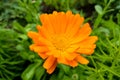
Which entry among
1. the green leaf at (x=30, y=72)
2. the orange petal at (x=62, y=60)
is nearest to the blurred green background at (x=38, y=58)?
the green leaf at (x=30, y=72)

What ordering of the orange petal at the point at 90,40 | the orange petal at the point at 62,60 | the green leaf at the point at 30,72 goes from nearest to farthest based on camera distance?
the orange petal at the point at 62,60, the orange petal at the point at 90,40, the green leaf at the point at 30,72

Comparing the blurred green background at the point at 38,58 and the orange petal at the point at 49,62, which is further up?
the orange petal at the point at 49,62

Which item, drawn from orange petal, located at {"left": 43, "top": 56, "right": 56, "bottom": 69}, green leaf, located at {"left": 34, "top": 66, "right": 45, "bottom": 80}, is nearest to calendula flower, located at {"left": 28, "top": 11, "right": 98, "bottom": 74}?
orange petal, located at {"left": 43, "top": 56, "right": 56, "bottom": 69}

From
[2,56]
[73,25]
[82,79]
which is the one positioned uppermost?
[73,25]

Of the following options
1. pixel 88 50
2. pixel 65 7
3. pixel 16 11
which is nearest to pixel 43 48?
pixel 88 50

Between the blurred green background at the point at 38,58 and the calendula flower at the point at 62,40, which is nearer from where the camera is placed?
the calendula flower at the point at 62,40

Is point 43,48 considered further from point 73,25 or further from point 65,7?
point 65,7

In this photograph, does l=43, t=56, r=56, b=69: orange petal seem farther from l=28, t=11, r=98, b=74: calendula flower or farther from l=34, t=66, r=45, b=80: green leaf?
l=34, t=66, r=45, b=80: green leaf

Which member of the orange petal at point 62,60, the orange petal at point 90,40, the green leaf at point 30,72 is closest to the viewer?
the orange petal at point 62,60

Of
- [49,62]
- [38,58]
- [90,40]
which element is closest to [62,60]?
[49,62]

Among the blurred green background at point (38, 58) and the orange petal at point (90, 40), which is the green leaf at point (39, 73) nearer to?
the blurred green background at point (38, 58)
